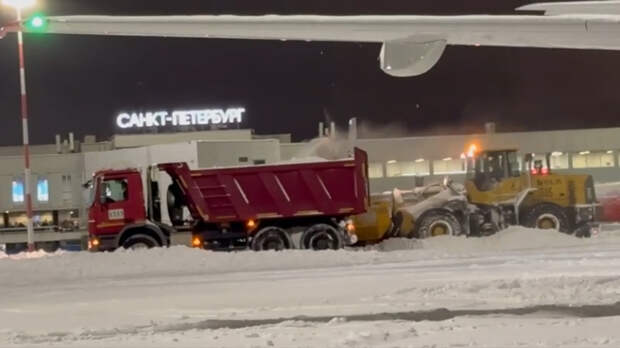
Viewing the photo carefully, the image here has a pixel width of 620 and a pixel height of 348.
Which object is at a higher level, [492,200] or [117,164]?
[117,164]

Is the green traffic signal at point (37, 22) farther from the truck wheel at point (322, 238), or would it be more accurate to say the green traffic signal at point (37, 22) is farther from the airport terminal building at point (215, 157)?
the airport terminal building at point (215, 157)

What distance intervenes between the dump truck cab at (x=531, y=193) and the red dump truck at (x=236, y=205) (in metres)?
4.01

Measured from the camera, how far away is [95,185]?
20.2 meters

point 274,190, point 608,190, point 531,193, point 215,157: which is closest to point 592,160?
point 608,190

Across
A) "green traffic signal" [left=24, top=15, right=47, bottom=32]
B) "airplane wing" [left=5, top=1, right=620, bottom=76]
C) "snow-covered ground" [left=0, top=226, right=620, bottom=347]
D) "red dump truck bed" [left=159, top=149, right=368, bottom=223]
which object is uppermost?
"green traffic signal" [left=24, top=15, right=47, bottom=32]

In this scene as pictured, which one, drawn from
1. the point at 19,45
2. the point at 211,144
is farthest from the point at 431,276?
the point at 211,144

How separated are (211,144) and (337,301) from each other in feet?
94.5

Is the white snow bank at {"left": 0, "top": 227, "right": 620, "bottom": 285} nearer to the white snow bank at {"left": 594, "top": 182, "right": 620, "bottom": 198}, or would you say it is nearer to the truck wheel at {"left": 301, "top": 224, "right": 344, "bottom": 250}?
the truck wheel at {"left": 301, "top": 224, "right": 344, "bottom": 250}

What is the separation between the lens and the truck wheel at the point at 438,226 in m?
21.8

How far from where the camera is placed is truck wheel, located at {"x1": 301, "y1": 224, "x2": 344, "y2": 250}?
20.3 m

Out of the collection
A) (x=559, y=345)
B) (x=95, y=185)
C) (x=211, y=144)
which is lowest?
(x=559, y=345)

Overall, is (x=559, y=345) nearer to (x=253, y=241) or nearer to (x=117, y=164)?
(x=253, y=241)

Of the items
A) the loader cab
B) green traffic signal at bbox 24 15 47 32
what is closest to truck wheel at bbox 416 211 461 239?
the loader cab

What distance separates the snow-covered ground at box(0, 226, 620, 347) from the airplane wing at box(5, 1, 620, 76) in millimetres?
3107
